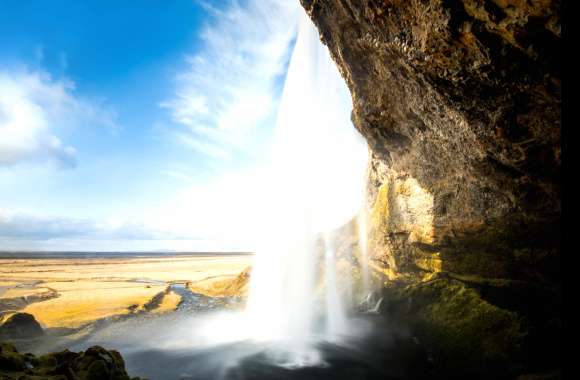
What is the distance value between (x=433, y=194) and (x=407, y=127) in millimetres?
4270

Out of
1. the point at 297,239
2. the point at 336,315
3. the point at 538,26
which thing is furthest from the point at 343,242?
the point at 538,26

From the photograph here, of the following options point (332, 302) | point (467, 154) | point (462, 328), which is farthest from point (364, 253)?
point (467, 154)

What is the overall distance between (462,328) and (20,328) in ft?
83.5

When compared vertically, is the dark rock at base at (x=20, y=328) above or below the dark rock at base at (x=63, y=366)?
below

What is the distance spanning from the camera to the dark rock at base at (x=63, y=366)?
979 centimetres

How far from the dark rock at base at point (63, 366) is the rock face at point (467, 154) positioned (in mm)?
14298

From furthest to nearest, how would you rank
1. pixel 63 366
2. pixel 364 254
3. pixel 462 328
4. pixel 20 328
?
1. pixel 364 254
2. pixel 20 328
3. pixel 462 328
4. pixel 63 366

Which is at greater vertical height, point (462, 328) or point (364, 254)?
point (364, 254)

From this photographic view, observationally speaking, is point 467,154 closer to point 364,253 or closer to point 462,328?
point 462,328

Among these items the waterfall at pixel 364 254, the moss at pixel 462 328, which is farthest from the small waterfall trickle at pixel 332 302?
the moss at pixel 462 328

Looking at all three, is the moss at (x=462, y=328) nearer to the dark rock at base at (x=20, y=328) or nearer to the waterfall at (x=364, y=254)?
the waterfall at (x=364, y=254)

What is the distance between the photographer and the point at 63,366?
10609mm

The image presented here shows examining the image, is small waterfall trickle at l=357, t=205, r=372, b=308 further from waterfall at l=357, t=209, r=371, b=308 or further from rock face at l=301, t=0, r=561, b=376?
rock face at l=301, t=0, r=561, b=376

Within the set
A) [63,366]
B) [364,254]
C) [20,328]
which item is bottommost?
[20,328]
